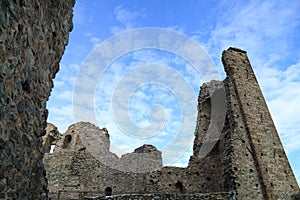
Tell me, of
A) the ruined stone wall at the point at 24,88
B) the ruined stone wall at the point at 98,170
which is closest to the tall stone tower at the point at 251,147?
the ruined stone wall at the point at 98,170

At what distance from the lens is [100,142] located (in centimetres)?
2089

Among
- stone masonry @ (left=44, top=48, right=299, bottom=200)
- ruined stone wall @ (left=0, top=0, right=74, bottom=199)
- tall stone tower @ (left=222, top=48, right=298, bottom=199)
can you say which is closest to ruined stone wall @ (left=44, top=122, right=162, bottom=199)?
stone masonry @ (left=44, top=48, right=299, bottom=200)

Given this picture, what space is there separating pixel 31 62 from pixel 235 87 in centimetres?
1214

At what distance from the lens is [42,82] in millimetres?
3580

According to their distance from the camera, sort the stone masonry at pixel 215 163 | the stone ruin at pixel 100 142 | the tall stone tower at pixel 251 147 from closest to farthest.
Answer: the stone ruin at pixel 100 142 → the tall stone tower at pixel 251 147 → the stone masonry at pixel 215 163

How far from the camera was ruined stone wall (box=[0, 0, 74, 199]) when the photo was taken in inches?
96.6

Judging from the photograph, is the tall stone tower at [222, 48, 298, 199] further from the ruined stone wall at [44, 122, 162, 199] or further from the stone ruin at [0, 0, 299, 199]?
the ruined stone wall at [44, 122, 162, 199]

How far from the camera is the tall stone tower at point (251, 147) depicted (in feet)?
34.2

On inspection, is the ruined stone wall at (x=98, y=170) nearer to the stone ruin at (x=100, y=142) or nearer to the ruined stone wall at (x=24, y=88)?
the stone ruin at (x=100, y=142)

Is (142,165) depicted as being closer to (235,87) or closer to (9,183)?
(235,87)

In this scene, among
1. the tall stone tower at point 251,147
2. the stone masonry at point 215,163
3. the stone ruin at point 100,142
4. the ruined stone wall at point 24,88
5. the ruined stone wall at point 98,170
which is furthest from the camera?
the ruined stone wall at point 98,170

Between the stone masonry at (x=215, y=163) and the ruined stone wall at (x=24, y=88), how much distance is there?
252 inches

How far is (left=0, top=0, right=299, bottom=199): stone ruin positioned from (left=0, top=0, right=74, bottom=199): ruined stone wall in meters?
0.01

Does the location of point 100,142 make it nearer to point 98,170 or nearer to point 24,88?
point 98,170
